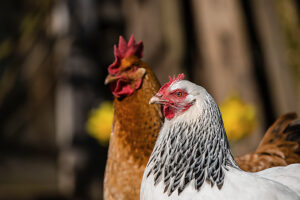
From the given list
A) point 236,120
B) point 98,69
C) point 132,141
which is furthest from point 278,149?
point 98,69

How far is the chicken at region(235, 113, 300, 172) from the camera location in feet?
6.38

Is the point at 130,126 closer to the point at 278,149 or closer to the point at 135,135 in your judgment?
the point at 135,135

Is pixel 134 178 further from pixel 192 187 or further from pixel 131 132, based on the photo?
pixel 192 187

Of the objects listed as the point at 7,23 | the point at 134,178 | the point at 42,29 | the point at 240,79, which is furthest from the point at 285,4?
the point at 7,23

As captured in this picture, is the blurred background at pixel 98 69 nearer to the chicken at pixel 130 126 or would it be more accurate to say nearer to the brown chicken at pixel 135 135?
the brown chicken at pixel 135 135

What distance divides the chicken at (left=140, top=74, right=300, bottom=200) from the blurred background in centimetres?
122

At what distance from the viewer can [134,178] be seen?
1818mm

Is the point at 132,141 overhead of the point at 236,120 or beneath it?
overhead

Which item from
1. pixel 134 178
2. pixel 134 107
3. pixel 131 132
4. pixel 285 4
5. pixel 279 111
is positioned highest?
pixel 285 4

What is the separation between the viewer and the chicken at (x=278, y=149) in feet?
6.38

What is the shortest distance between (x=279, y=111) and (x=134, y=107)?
2.41 metres

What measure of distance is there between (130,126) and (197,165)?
1.93ft

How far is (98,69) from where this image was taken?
5.61m

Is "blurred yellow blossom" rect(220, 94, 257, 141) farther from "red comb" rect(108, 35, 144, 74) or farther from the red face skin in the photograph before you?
the red face skin
